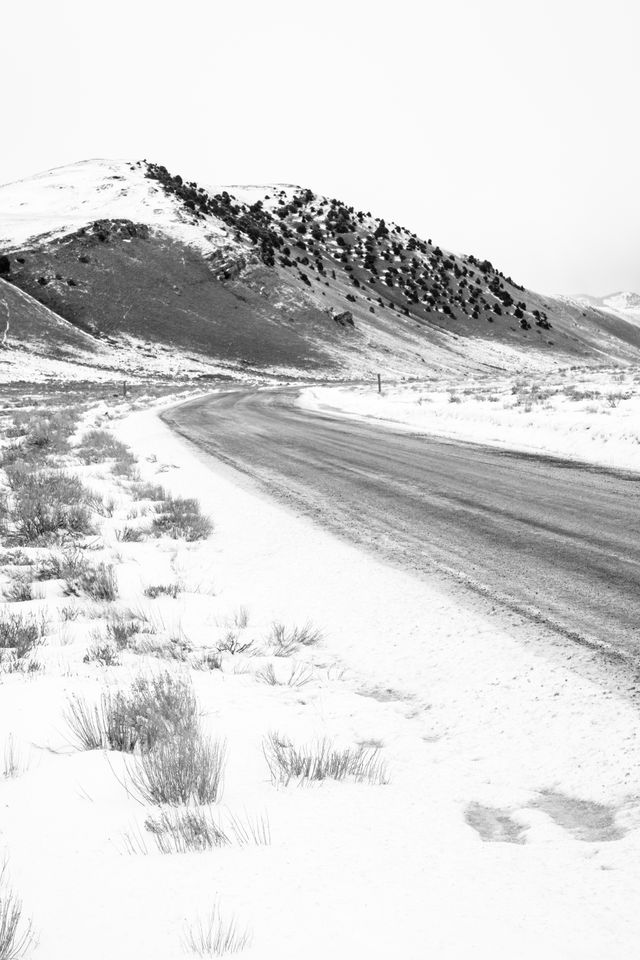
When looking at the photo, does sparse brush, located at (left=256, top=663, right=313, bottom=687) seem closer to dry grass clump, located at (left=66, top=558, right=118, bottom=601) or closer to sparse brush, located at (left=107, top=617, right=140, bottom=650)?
sparse brush, located at (left=107, top=617, right=140, bottom=650)

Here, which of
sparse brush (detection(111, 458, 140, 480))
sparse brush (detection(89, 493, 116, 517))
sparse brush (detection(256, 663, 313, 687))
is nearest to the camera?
sparse brush (detection(256, 663, 313, 687))

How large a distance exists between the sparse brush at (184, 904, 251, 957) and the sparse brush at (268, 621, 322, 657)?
7.95 ft

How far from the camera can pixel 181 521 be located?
761 centimetres

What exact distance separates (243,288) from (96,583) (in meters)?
112

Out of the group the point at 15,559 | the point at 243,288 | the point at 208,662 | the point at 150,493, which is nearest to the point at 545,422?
the point at 150,493

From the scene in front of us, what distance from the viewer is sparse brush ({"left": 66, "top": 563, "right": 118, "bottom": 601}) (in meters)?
5.23

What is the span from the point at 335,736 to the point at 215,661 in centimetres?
118

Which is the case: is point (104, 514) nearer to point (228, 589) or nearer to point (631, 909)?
point (228, 589)

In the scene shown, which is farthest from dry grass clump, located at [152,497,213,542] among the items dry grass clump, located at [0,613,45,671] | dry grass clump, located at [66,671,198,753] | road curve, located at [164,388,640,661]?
dry grass clump, located at [66,671,198,753]

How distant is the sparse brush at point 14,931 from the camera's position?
1.63 m

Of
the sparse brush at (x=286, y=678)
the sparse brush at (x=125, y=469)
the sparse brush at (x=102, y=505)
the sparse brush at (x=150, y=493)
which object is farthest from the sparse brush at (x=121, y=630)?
the sparse brush at (x=125, y=469)

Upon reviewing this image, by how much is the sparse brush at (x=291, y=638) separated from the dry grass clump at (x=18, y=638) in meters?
1.51

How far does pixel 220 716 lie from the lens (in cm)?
320

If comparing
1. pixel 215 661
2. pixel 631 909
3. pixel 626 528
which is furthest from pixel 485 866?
pixel 626 528
